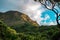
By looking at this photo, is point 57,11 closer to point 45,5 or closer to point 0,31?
point 45,5

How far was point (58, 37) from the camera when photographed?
Answer: 3691 centimetres

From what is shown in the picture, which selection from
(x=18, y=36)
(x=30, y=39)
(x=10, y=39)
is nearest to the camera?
(x=10, y=39)

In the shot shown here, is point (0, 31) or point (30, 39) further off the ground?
point (0, 31)

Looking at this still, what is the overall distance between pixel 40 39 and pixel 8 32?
956cm

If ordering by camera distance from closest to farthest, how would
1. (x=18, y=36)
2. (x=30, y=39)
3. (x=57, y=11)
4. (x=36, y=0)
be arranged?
(x=18, y=36)
(x=30, y=39)
(x=57, y=11)
(x=36, y=0)

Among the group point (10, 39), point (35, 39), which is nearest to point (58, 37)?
point (10, 39)

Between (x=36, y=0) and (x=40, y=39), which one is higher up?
(x=36, y=0)

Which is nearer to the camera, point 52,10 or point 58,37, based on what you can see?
point 58,37

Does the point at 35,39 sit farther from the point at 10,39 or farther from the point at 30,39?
the point at 10,39

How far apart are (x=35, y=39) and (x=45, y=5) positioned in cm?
1854

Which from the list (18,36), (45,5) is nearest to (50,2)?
(45,5)

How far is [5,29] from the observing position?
40.4 metres

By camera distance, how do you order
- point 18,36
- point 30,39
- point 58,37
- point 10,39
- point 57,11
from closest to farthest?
point 58,37 < point 10,39 < point 18,36 < point 30,39 < point 57,11

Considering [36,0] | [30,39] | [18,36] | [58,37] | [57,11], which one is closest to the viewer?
[58,37]
